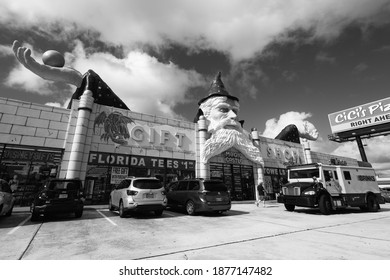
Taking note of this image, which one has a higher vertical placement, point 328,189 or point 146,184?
point 146,184

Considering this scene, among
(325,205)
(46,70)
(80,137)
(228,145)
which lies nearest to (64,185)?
(80,137)

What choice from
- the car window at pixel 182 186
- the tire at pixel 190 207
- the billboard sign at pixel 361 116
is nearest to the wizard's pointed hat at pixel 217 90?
the car window at pixel 182 186

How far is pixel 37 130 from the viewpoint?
1296 cm

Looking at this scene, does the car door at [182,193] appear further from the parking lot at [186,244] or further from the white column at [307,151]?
the white column at [307,151]

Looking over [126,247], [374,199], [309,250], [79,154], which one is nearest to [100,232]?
[126,247]

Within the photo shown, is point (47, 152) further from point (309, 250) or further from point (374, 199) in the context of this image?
point (374, 199)

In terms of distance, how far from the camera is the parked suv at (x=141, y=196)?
8781 millimetres

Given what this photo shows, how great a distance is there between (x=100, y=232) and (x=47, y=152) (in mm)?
9867

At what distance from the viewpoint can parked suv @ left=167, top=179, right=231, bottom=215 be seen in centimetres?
968

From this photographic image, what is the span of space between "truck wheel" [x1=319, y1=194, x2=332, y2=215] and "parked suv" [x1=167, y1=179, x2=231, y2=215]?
4.84 metres

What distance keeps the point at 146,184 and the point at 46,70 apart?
1298 cm

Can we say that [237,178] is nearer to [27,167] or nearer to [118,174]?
[118,174]

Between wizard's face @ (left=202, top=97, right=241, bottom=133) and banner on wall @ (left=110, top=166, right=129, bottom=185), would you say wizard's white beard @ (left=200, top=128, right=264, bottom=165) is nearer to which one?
wizard's face @ (left=202, top=97, right=241, bottom=133)

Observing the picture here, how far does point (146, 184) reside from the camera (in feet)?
30.3
